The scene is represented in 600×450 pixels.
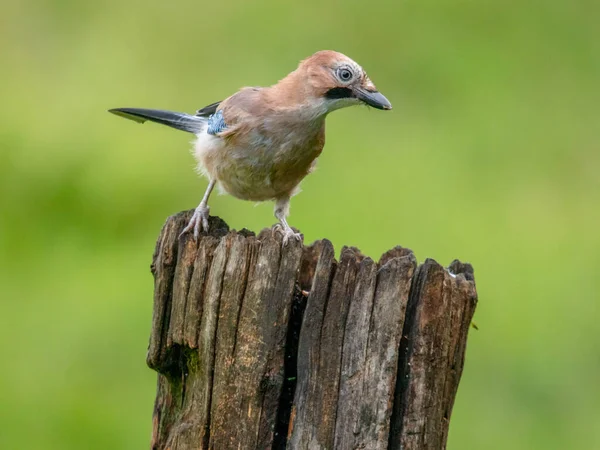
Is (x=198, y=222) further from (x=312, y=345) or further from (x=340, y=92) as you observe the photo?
(x=340, y=92)

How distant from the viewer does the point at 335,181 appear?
1346 cm

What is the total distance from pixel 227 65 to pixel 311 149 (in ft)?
26.3

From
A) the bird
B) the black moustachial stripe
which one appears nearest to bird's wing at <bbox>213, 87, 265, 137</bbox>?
the bird

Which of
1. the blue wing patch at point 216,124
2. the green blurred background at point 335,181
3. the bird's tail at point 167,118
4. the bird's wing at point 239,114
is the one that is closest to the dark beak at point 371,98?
the bird's wing at point 239,114

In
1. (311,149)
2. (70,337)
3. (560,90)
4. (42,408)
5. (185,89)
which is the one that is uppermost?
(560,90)

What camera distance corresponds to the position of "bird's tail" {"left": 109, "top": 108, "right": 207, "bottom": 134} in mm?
8266

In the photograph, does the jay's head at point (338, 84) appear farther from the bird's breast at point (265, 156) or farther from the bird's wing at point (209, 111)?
the bird's wing at point (209, 111)

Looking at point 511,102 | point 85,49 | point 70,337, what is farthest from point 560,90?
point 70,337

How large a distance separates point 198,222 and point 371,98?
4.72 feet

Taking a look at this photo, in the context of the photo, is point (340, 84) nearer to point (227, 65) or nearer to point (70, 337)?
point (70, 337)

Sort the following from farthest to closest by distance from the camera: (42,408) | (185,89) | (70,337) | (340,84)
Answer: (185,89), (70,337), (42,408), (340,84)

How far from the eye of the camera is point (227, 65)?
15.3 m

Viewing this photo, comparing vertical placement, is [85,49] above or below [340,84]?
→ above

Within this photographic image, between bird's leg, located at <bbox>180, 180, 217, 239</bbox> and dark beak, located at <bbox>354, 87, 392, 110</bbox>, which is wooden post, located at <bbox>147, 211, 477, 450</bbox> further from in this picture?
dark beak, located at <bbox>354, 87, 392, 110</bbox>
